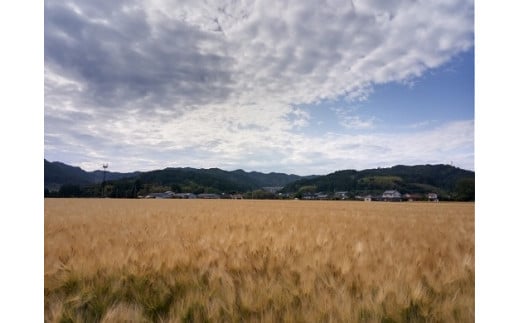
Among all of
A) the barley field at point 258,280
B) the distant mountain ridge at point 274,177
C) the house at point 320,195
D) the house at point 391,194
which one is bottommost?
the house at point 320,195

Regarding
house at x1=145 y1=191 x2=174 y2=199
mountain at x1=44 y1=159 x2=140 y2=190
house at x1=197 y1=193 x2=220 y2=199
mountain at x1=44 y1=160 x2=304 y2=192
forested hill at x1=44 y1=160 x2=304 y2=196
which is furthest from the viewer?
house at x1=145 y1=191 x2=174 y2=199

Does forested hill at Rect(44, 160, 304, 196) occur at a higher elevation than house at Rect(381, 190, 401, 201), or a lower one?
higher

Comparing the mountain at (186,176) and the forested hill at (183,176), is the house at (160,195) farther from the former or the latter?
the mountain at (186,176)

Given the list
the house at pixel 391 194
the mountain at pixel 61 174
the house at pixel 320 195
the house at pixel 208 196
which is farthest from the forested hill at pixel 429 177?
the house at pixel 320 195

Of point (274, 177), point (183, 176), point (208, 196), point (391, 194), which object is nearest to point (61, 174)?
point (183, 176)

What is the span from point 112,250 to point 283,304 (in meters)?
1.71

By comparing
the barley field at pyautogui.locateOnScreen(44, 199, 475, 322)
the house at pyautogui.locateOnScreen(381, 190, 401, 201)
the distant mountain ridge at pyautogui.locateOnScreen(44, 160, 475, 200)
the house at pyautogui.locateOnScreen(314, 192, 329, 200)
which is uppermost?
the distant mountain ridge at pyautogui.locateOnScreen(44, 160, 475, 200)

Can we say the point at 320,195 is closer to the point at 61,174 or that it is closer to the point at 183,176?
the point at 183,176

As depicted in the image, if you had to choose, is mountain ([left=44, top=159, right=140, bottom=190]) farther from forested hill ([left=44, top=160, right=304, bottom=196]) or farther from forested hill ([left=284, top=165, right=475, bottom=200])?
forested hill ([left=284, top=165, right=475, bottom=200])

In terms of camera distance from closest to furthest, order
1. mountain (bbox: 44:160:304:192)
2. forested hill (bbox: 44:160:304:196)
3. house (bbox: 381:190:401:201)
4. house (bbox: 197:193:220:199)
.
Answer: mountain (bbox: 44:160:304:192), forested hill (bbox: 44:160:304:196), house (bbox: 197:193:220:199), house (bbox: 381:190:401:201)

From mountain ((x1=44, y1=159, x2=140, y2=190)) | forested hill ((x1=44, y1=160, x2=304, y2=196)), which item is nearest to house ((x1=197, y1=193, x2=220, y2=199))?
forested hill ((x1=44, y1=160, x2=304, y2=196))
